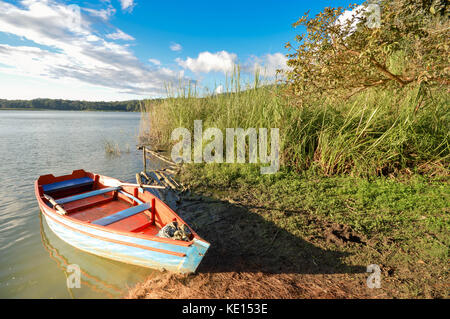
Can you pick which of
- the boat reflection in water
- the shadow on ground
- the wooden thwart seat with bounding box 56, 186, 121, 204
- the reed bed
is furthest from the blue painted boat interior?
the reed bed

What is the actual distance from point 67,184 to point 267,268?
17.7 feet

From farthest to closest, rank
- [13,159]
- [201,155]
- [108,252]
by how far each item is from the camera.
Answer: [13,159]
[201,155]
[108,252]

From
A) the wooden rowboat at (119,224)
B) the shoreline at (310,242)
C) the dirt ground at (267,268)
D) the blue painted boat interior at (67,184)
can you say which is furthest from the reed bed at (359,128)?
the blue painted boat interior at (67,184)

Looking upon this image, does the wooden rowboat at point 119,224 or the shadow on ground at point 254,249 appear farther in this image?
the shadow on ground at point 254,249

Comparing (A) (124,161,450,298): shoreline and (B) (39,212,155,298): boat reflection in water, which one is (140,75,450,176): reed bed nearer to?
(A) (124,161,450,298): shoreline

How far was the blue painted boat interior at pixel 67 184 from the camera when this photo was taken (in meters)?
5.31

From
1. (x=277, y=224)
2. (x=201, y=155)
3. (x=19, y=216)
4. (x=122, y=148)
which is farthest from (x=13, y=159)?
(x=277, y=224)

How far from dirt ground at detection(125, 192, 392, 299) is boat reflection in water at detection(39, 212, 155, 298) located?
0.26 meters

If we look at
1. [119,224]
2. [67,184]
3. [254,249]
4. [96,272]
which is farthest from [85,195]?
[254,249]

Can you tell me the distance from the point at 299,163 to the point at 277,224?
2484mm

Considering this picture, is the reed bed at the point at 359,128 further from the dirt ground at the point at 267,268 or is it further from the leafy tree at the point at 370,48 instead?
the dirt ground at the point at 267,268

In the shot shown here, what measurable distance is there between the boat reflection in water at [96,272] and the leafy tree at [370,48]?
4474 mm

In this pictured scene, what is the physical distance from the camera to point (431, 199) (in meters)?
4.26
